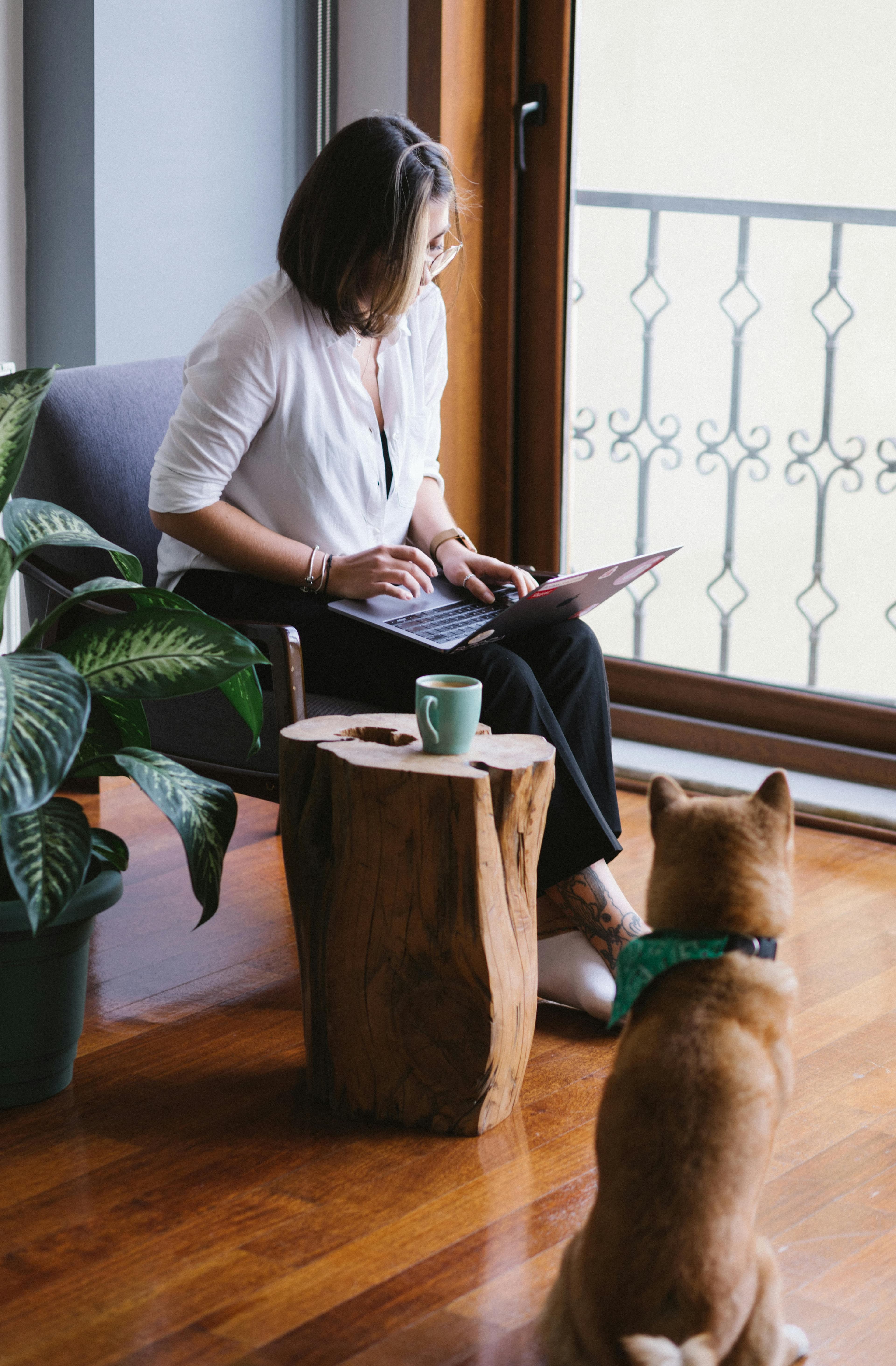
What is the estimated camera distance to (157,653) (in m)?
1.71

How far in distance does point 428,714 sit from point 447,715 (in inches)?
0.8

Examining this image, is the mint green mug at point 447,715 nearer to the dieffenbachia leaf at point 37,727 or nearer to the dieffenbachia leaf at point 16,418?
the dieffenbachia leaf at point 37,727

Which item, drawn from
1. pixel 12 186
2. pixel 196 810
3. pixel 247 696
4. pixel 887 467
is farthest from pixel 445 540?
pixel 12 186

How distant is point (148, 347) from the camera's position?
3156 mm

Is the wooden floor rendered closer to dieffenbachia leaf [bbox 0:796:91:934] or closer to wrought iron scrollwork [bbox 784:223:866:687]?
dieffenbachia leaf [bbox 0:796:91:934]

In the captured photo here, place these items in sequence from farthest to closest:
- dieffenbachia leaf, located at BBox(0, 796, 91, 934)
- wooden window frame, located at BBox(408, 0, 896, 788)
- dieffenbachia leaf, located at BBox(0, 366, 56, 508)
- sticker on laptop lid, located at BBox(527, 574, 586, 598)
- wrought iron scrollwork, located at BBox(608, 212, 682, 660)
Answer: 1. wrought iron scrollwork, located at BBox(608, 212, 682, 660)
2. wooden window frame, located at BBox(408, 0, 896, 788)
3. sticker on laptop lid, located at BBox(527, 574, 586, 598)
4. dieffenbachia leaf, located at BBox(0, 366, 56, 508)
5. dieffenbachia leaf, located at BBox(0, 796, 91, 934)

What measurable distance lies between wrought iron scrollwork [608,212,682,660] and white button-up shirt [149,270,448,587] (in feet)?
3.61

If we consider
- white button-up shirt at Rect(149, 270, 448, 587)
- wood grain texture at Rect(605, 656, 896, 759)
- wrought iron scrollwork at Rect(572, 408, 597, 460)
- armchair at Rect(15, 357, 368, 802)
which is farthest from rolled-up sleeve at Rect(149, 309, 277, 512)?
wrought iron scrollwork at Rect(572, 408, 597, 460)

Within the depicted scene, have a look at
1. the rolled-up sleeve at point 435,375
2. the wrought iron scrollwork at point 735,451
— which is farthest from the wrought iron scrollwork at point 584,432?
the rolled-up sleeve at point 435,375

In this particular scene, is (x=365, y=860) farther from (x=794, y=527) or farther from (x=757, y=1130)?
(x=794, y=527)

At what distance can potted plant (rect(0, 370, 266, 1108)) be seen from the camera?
155 centimetres

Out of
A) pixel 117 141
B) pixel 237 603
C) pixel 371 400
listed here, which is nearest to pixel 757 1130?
pixel 237 603

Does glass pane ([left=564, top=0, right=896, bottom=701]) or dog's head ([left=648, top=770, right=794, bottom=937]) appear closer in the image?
dog's head ([left=648, top=770, right=794, bottom=937])

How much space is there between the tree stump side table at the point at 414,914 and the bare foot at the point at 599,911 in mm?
260
